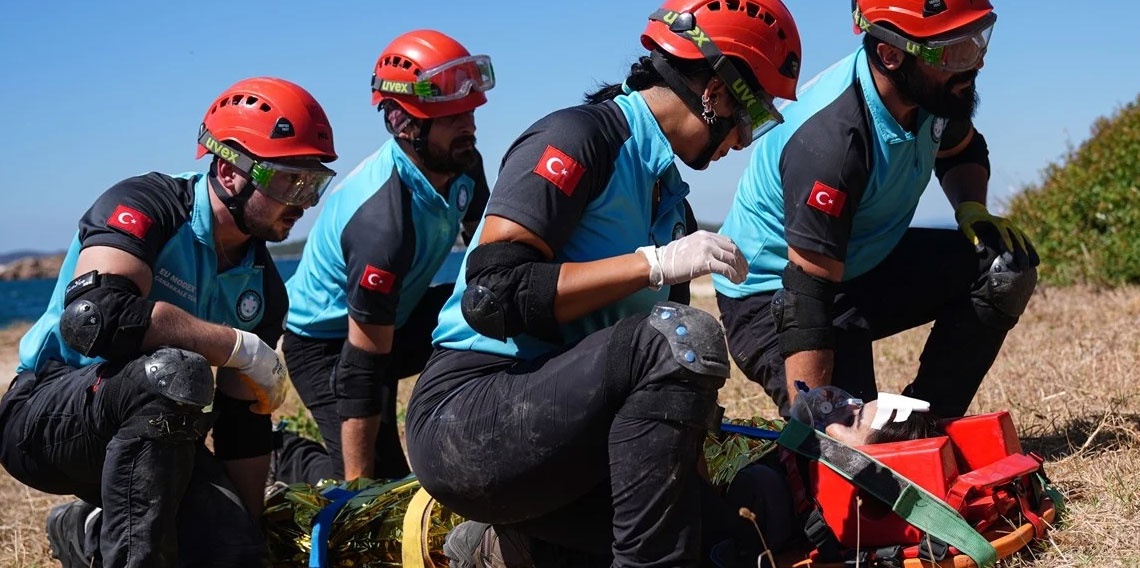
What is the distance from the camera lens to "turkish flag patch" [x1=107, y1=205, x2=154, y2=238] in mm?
3943

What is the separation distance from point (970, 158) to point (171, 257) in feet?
11.0

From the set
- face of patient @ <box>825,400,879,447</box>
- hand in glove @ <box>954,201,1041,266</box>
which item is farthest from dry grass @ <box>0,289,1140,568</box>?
hand in glove @ <box>954,201,1041,266</box>

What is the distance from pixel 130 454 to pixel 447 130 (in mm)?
2366

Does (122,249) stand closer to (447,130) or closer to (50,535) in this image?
(50,535)

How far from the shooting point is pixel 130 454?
3711mm

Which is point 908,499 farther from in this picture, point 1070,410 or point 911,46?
point 1070,410

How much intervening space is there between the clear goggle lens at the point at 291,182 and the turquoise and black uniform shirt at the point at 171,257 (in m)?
0.22

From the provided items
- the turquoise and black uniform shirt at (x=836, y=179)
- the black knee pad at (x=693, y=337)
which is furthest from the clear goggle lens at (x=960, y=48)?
the black knee pad at (x=693, y=337)

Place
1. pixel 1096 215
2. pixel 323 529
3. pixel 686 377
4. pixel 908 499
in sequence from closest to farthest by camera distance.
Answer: pixel 686 377
pixel 908 499
pixel 323 529
pixel 1096 215

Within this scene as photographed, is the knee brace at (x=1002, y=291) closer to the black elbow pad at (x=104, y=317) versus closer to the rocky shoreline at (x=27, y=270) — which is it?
the black elbow pad at (x=104, y=317)

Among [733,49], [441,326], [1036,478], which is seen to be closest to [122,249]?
[441,326]

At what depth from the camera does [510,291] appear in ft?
10.4

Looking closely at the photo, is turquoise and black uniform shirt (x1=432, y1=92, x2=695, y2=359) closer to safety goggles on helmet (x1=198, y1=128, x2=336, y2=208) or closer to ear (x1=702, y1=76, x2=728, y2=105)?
ear (x1=702, y1=76, x2=728, y2=105)

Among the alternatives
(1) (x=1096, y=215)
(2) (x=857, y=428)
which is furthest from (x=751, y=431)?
(1) (x=1096, y=215)
